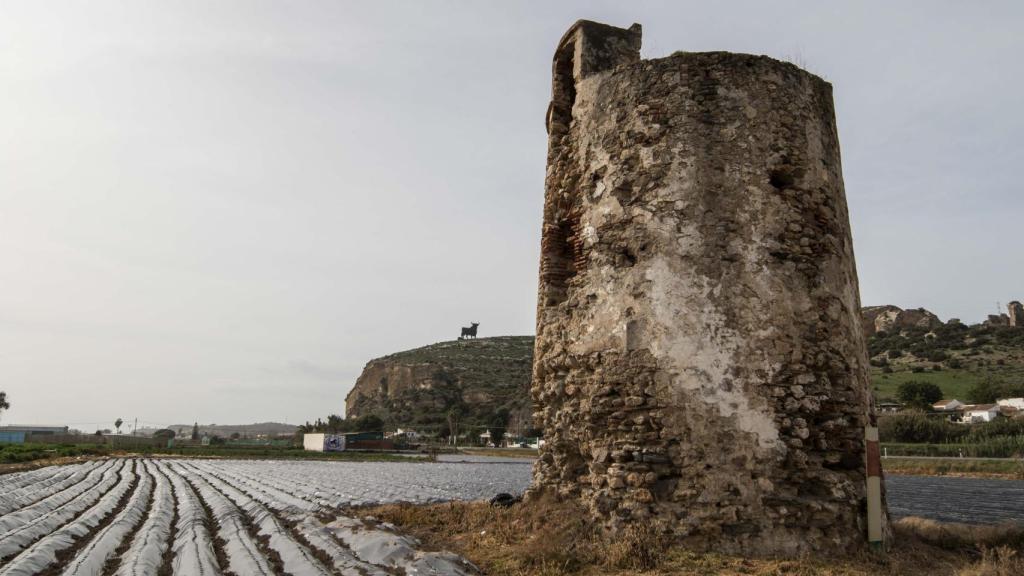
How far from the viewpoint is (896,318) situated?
7688cm

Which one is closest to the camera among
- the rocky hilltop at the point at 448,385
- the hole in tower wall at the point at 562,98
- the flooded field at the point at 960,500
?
the hole in tower wall at the point at 562,98

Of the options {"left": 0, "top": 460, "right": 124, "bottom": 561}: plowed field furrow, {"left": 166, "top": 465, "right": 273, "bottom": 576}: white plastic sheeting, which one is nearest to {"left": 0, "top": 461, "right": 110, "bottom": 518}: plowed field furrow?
{"left": 0, "top": 460, "right": 124, "bottom": 561}: plowed field furrow

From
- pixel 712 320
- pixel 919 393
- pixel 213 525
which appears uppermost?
pixel 712 320

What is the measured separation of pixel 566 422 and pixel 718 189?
9.43ft

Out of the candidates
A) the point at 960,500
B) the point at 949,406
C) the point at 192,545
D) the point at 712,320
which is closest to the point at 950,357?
the point at 949,406

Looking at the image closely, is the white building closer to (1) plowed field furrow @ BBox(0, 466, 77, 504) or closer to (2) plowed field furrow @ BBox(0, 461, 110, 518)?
(1) plowed field furrow @ BBox(0, 466, 77, 504)

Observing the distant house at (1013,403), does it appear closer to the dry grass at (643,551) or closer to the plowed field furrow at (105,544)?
the dry grass at (643,551)

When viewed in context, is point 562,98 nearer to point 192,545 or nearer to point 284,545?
point 284,545

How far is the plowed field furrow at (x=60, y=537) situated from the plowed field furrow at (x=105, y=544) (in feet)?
0.57

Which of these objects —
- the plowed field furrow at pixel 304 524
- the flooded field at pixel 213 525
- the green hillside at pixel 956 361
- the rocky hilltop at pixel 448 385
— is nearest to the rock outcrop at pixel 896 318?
the green hillside at pixel 956 361

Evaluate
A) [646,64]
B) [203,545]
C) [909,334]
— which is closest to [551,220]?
[646,64]

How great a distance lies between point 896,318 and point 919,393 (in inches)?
1440

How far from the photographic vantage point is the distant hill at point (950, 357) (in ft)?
157

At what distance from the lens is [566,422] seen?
7.24 metres
